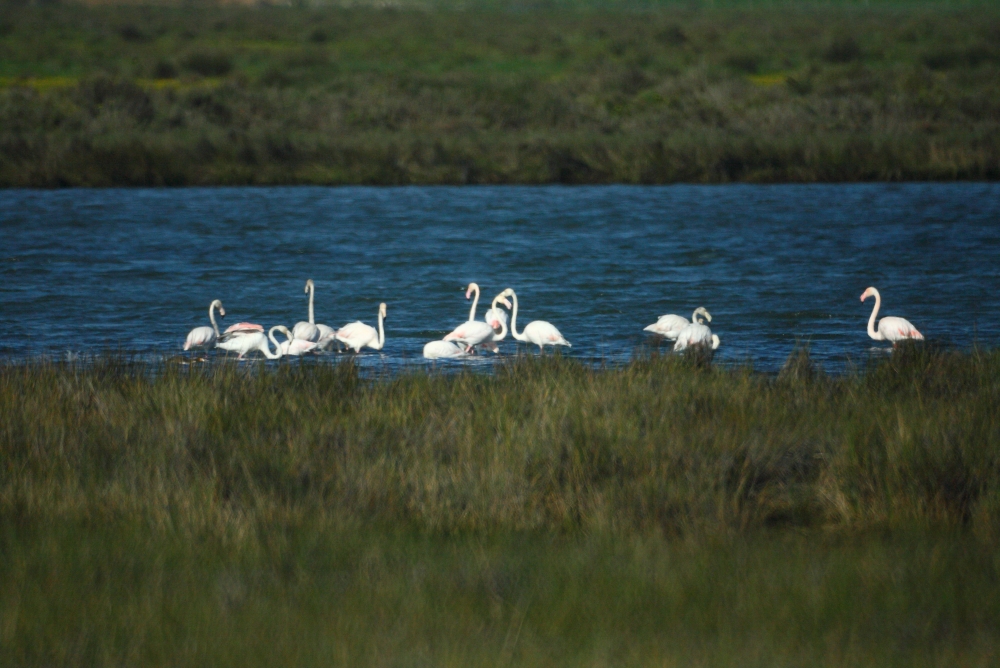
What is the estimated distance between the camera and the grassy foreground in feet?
16.5

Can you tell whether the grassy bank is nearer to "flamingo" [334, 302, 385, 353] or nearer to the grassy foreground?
"flamingo" [334, 302, 385, 353]

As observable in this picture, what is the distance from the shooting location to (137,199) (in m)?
28.0

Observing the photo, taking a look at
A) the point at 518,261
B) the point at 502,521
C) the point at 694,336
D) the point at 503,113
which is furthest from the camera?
the point at 503,113

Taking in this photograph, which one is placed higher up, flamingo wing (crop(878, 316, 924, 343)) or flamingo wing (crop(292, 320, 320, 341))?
flamingo wing (crop(878, 316, 924, 343))

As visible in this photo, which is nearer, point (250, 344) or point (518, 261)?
point (250, 344)

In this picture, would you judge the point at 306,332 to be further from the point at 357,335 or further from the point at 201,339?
the point at 201,339

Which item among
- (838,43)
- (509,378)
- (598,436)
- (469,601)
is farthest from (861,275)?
(838,43)

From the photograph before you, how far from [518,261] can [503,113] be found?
15120 millimetres

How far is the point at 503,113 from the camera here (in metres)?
36.1

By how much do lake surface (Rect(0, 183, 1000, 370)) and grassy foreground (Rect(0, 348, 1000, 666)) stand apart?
3.34 meters

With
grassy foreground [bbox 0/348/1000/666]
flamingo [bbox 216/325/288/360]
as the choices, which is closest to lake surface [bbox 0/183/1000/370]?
flamingo [bbox 216/325/288/360]

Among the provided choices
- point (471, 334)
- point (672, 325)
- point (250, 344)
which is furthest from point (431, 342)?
point (672, 325)

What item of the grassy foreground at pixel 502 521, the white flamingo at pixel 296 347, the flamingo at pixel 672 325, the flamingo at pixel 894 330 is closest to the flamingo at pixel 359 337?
the white flamingo at pixel 296 347

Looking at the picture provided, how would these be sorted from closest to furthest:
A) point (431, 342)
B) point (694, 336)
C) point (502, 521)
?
1. point (502, 521)
2. point (694, 336)
3. point (431, 342)
